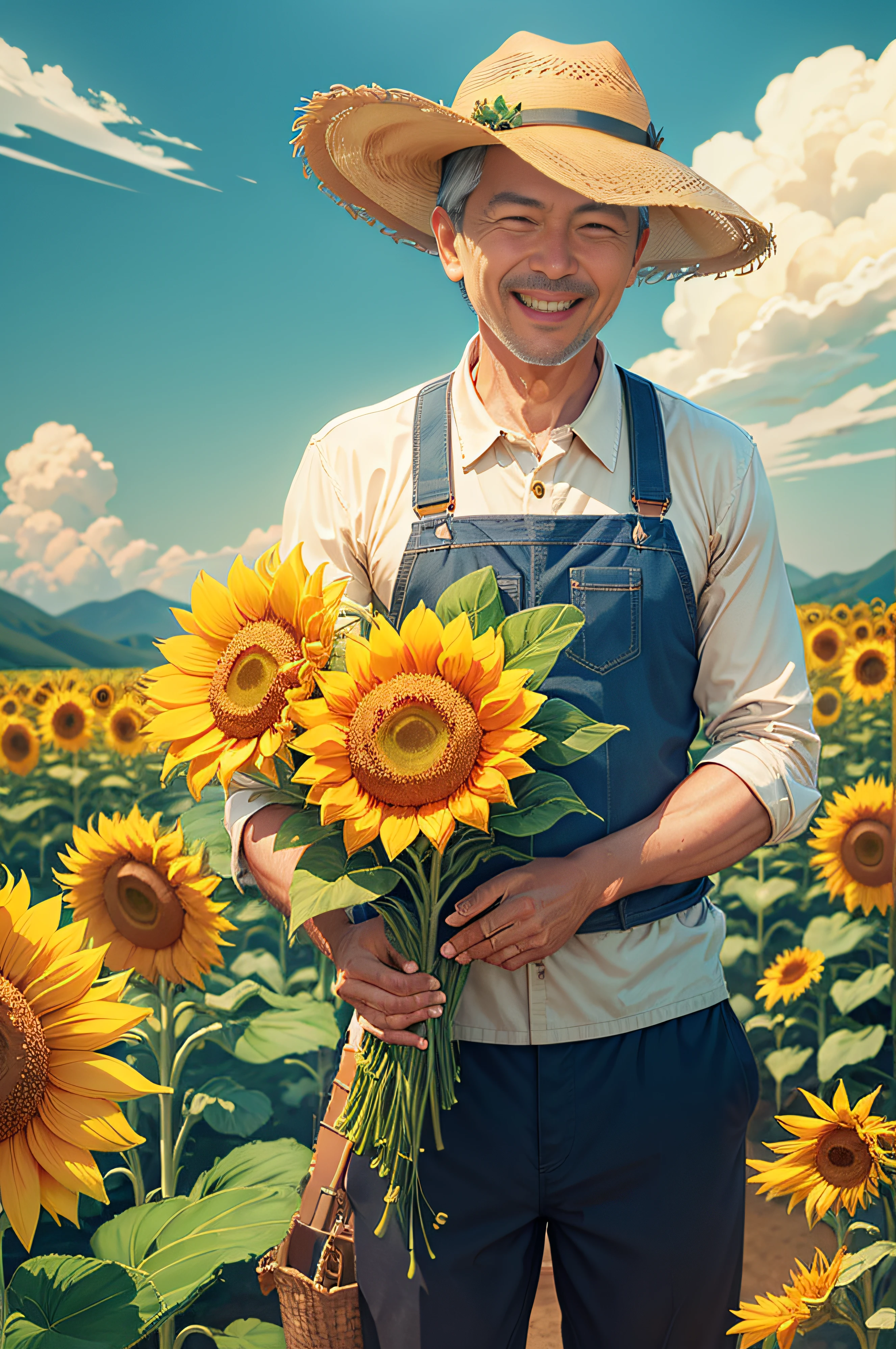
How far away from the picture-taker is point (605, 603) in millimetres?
1257

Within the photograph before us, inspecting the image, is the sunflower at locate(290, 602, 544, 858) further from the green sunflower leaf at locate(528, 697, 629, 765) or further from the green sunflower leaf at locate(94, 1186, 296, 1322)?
the green sunflower leaf at locate(94, 1186, 296, 1322)

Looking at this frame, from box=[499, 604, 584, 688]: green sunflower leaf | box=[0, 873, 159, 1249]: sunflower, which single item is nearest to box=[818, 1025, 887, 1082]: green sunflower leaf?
box=[499, 604, 584, 688]: green sunflower leaf

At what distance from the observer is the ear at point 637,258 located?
4.42ft

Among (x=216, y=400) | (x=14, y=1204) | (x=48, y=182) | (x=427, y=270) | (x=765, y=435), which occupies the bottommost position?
(x=14, y=1204)

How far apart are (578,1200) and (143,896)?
1.03 meters

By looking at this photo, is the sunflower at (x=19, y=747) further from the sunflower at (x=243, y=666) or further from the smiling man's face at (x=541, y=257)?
the smiling man's face at (x=541, y=257)

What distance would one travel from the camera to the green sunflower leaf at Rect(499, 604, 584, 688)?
37.1 inches

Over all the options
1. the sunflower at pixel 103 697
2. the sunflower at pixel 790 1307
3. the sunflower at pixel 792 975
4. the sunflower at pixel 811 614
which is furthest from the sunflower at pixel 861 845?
the sunflower at pixel 103 697

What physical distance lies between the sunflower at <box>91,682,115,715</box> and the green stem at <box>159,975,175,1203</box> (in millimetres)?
611

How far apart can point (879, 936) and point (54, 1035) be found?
237 cm

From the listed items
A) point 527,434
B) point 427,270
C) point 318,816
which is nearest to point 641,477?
point 527,434

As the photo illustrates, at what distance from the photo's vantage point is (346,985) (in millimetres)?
1124

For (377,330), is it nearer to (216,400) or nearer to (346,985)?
(216,400)

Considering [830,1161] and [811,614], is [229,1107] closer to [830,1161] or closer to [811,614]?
[830,1161]
